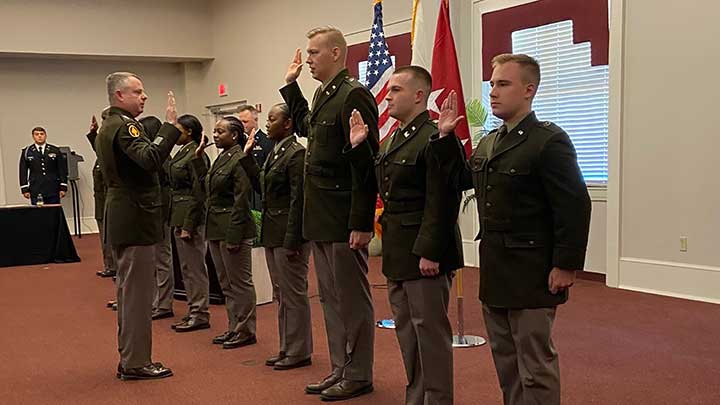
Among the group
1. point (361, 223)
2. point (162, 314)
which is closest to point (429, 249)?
point (361, 223)

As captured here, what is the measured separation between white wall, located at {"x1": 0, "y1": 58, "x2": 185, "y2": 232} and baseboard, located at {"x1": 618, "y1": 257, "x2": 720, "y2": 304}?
9338 millimetres

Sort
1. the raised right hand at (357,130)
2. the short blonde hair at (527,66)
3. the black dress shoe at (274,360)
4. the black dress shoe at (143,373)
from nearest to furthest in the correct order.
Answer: the short blonde hair at (527,66) < the raised right hand at (357,130) < the black dress shoe at (143,373) < the black dress shoe at (274,360)

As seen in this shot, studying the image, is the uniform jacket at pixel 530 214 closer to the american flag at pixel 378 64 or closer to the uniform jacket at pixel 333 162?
the uniform jacket at pixel 333 162

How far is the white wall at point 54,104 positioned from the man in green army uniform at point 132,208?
8.87 meters

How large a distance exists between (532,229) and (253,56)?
958 centimetres

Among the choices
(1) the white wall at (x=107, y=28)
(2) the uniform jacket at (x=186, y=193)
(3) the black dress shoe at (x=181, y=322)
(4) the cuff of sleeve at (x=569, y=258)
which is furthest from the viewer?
(1) the white wall at (x=107, y=28)

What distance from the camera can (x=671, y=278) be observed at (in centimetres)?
550

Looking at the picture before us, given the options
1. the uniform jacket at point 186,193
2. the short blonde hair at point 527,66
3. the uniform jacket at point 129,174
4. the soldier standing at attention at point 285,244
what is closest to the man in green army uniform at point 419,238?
the short blonde hair at point 527,66

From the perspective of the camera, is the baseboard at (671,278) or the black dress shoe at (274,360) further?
the baseboard at (671,278)

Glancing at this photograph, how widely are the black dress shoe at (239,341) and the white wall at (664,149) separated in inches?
129

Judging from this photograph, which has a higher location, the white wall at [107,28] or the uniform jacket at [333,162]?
the white wall at [107,28]

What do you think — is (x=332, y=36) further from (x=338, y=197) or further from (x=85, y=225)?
(x=85, y=225)

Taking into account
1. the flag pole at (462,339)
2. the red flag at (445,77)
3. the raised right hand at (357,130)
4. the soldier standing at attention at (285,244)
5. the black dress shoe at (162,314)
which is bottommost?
the black dress shoe at (162,314)

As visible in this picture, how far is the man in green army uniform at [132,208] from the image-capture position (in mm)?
3549
